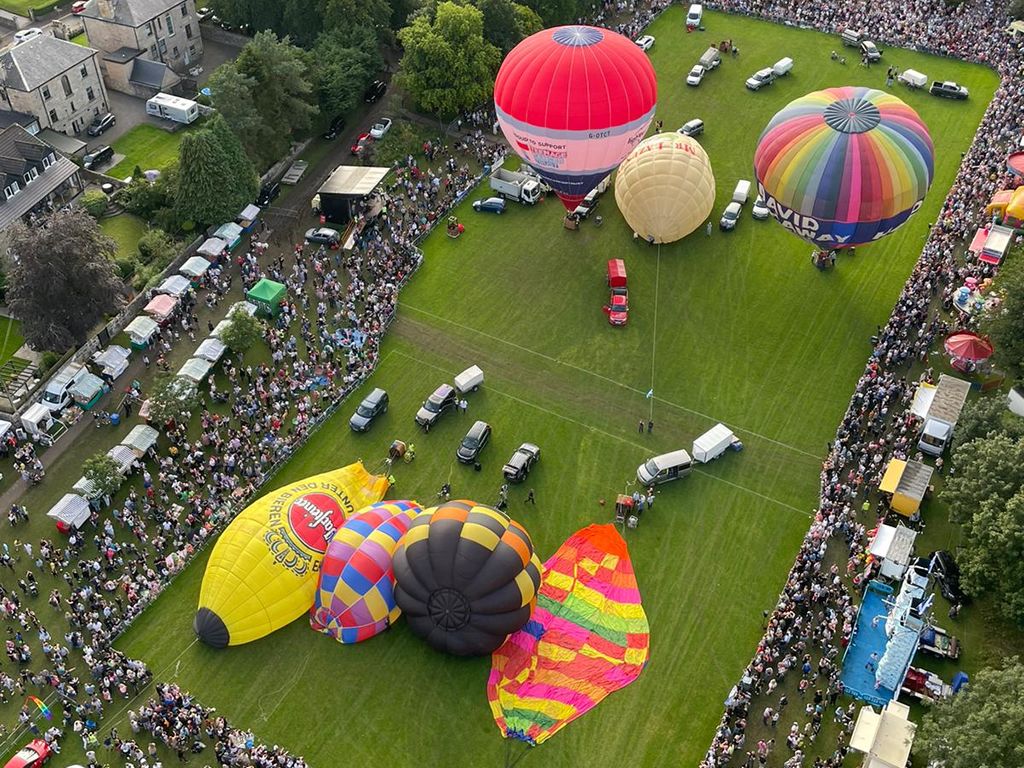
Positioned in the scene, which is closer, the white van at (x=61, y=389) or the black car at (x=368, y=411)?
the black car at (x=368, y=411)

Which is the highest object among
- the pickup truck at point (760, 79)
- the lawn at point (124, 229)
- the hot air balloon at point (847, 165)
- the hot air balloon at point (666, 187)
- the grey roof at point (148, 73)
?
the hot air balloon at point (847, 165)

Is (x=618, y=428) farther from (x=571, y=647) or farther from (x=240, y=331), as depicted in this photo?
(x=240, y=331)

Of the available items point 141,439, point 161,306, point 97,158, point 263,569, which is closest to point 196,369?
point 141,439

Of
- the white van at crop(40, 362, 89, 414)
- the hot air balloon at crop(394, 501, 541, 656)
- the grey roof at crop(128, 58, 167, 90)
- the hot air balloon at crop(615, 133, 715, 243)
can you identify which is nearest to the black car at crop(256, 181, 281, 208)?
the grey roof at crop(128, 58, 167, 90)

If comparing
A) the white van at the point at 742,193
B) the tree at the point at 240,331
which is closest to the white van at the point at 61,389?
the tree at the point at 240,331

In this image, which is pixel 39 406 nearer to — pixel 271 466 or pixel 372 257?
pixel 271 466

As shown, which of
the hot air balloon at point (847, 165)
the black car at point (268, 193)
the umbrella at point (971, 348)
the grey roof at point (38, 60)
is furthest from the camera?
the grey roof at point (38, 60)

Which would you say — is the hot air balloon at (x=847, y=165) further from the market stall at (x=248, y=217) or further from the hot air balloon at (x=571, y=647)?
the market stall at (x=248, y=217)
